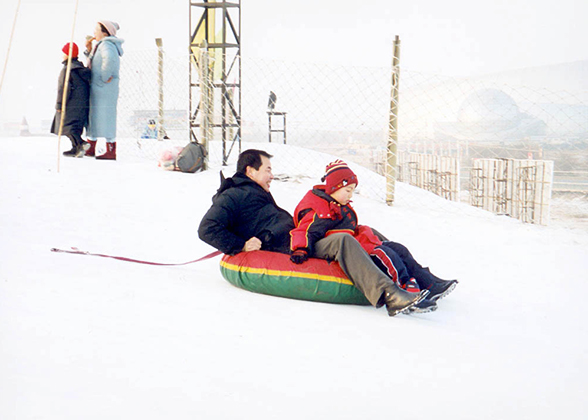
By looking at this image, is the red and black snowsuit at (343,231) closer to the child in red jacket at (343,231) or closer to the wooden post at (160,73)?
the child in red jacket at (343,231)

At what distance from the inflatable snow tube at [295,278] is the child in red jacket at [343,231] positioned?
0.07 meters

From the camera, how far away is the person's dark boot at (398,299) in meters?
2.58

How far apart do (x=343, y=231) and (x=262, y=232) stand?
401mm

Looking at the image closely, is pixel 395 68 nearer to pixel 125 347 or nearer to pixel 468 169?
pixel 125 347

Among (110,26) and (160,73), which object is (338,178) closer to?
(110,26)

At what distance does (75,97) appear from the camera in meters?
5.85

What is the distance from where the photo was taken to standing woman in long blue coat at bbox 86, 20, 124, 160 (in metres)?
5.90

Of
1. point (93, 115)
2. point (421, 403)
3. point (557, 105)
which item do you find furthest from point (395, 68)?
point (421, 403)

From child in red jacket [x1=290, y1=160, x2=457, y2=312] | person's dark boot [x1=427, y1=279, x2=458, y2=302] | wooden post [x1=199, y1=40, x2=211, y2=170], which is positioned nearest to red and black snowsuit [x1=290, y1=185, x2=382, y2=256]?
child in red jacket [x1=290, y1=160, x2=457, y2=312]

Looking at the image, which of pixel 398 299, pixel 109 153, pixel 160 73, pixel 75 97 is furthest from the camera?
pixel 160 73

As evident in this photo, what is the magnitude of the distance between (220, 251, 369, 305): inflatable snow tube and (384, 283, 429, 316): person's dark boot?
0.25 meters

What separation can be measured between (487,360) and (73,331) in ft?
4.81

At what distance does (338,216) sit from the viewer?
2992 mm

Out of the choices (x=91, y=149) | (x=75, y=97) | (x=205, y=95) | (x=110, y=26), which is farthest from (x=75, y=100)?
(x=205, y=95)
